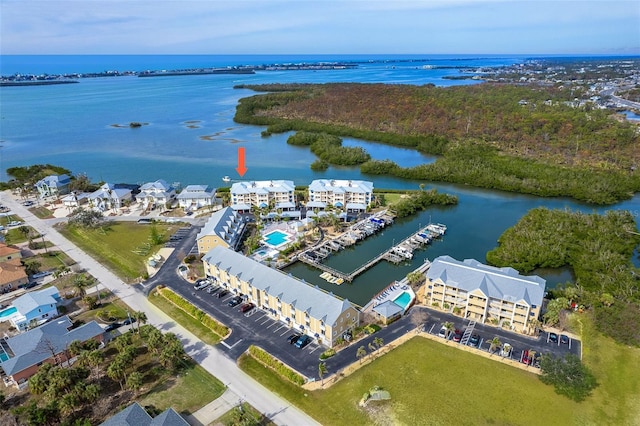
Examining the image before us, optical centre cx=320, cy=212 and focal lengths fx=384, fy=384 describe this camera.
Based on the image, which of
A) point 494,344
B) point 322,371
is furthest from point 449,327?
point 322,371

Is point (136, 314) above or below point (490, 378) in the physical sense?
above

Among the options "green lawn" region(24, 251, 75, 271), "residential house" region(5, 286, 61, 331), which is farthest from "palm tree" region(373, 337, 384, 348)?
"green lawn" region(24, 251, 75, 271)

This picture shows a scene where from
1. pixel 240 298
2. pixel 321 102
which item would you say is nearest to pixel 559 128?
pixel 321 102

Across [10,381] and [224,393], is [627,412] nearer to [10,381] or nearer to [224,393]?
[224,393]

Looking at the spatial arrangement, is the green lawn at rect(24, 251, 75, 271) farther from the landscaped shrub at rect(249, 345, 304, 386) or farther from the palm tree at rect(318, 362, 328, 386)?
the palm tree at rect(318, 362, 328, 386)

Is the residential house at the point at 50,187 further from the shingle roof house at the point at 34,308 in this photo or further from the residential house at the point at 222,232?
the shingle roof house at the point at 34,308

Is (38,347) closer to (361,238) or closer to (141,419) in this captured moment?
(141,419)

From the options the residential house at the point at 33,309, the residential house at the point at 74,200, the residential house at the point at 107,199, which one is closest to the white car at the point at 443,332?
the residential house at the point at 33,309
